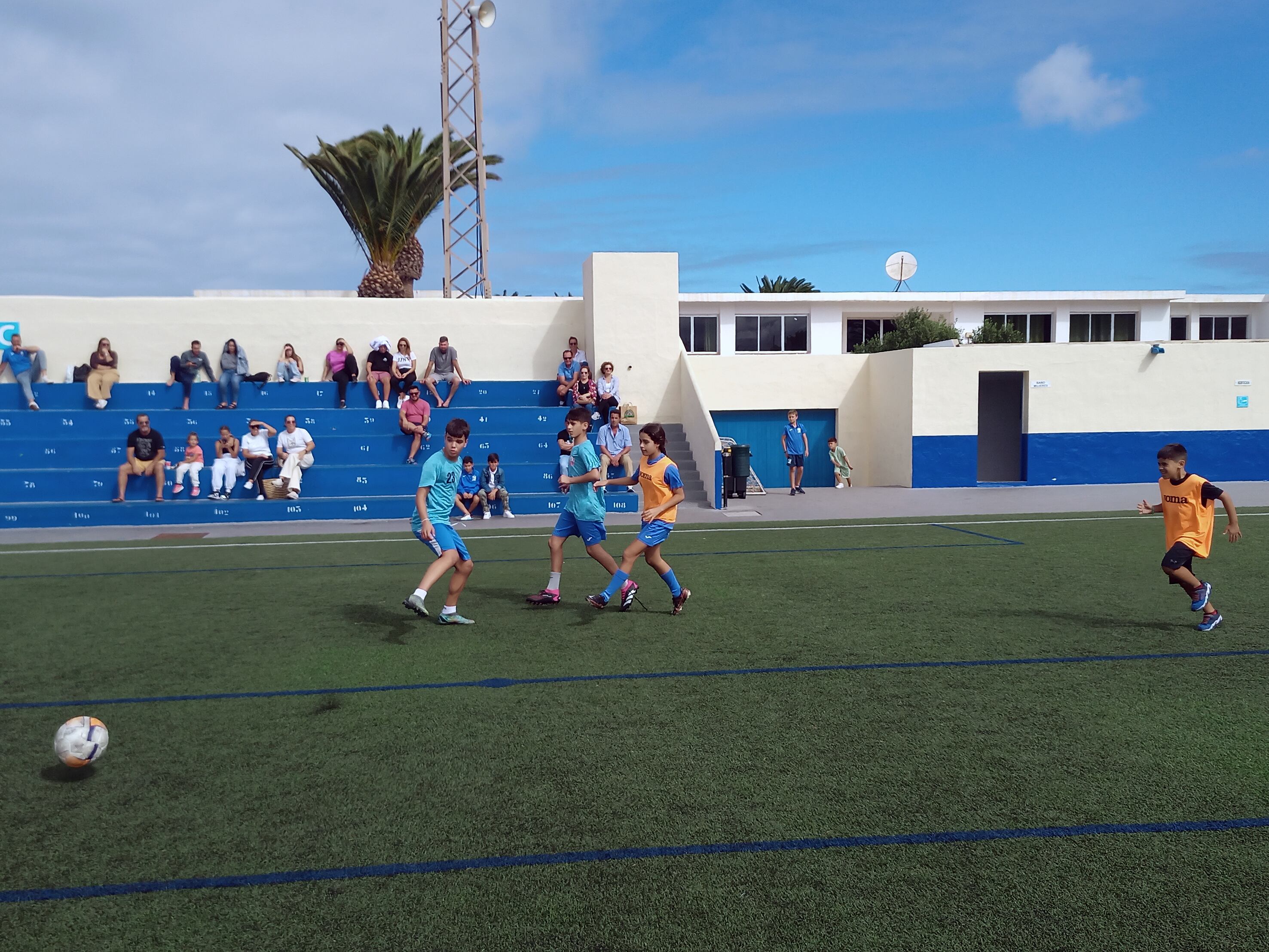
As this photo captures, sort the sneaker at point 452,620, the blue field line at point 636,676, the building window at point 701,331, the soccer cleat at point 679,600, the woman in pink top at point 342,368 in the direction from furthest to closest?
the building window at point 701,331, the woman in pink top at point 342,368, the soccer cleat at point 679,600, the sneaker at point 452,620, the blue field line at point 636,676

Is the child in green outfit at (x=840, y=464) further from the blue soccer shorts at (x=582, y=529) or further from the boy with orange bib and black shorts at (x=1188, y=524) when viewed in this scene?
the boy with orange bib and black shorts at (x=1188, y=524)

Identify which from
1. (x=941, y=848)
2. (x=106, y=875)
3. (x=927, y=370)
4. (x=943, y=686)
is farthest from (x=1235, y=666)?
(x=927, y=370)

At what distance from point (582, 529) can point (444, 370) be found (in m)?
12.3

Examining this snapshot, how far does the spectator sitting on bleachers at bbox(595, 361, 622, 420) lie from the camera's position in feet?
62.7

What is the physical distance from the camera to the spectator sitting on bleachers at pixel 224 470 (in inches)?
654

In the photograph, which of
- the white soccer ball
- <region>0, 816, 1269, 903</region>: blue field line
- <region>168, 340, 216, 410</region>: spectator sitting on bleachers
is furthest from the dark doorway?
the white soccer ball

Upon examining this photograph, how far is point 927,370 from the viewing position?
71.9 ft

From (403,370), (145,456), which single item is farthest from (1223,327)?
(145,456)

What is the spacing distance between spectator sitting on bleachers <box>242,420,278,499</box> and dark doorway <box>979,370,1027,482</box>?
1736cm

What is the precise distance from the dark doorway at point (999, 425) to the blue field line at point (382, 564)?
1241 centimetres

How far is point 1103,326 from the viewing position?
33.6 meters

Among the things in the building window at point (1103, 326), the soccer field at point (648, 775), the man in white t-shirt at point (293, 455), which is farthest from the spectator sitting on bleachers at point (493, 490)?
the building window at point (1103, 326)

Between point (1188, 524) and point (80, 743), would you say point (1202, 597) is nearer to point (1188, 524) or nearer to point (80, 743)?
point (1188, 524)

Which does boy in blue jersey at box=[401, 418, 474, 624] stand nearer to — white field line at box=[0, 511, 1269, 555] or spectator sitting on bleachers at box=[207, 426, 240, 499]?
white field line at box=[0, 511, 1269, 555]
